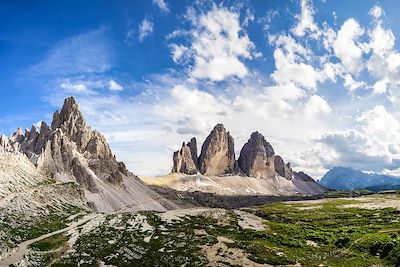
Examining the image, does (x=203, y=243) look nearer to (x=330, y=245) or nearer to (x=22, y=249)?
(x=330, y=245)

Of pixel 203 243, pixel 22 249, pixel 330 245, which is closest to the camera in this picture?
pixel 330 245

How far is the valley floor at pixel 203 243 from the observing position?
62.7m

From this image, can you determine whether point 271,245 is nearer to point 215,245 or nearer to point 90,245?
point 215,245

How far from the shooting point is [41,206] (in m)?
113

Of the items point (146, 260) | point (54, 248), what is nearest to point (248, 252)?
point (146, 260)

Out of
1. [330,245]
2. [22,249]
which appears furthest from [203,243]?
[22,249]

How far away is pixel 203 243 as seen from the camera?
74188mm

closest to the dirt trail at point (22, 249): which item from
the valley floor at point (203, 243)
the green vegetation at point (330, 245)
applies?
the valley floor at point (203, 243)

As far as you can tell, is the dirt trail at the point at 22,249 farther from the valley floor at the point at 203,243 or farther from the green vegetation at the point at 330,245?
the green vegetation at the point at 330,245

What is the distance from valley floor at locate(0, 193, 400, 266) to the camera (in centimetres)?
6269

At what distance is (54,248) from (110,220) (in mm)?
23993

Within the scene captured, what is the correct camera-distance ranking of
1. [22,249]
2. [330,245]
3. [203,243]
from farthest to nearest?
[22,249] < [203,243] < [330,245]

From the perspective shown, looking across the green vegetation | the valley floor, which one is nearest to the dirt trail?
the valley floor

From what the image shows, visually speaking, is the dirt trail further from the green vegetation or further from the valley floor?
the green vegetation
